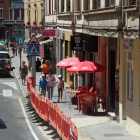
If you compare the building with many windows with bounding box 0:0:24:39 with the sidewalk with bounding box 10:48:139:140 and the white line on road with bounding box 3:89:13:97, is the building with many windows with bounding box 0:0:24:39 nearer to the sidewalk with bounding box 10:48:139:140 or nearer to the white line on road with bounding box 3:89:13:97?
the white line on road with bounding box 3:89:13:97

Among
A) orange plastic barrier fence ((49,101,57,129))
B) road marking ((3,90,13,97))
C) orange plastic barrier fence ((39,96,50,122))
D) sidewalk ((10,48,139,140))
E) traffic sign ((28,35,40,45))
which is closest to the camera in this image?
sidewalk ((10,48,139,140))

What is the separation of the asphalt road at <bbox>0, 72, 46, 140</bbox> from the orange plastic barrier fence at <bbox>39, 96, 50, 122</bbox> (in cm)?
53

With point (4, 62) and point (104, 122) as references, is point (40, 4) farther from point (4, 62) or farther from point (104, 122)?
point (104, 122)

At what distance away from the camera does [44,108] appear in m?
17.1

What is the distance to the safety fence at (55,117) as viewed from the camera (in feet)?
38.3

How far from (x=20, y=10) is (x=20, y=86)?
4858cm

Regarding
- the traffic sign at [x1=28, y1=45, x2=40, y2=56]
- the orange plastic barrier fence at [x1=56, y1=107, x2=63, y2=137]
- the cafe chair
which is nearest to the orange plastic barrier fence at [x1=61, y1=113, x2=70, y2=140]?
the orange plastic barrier fence at [x1=56, y1=107, x2=63, y2=137]

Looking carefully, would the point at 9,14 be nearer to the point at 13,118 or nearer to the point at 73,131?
the point at 13,118

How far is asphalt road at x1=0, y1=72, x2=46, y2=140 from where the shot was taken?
582 inches

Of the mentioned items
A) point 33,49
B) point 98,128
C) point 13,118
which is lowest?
point 13,118

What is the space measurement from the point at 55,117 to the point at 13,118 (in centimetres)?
379

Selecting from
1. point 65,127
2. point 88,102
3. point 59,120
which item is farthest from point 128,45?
point 88,102

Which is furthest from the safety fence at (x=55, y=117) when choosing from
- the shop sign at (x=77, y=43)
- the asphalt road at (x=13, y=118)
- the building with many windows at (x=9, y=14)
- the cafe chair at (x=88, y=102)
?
the building with many windows at (x=9, y=14)

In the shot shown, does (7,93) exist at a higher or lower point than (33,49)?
lower
